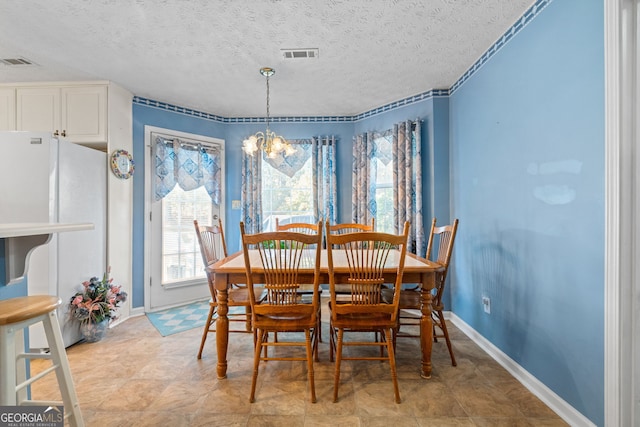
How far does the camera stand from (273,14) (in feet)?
6.71

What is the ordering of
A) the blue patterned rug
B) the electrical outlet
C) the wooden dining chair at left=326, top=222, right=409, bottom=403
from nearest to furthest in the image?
the wooden dining chair at left=326, top=222, right=409, bottom=403, the electrical outlet, the blue patterned rug

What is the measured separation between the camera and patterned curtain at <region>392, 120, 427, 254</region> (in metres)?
3.38

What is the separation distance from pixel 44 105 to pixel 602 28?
459 cm

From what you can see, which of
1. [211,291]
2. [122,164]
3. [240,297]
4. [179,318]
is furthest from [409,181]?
[122,164]

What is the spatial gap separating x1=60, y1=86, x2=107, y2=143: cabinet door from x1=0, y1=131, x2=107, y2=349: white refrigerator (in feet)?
1.29

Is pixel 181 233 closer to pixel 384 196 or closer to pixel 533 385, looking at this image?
pixel 384 196

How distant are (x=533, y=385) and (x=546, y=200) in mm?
1205

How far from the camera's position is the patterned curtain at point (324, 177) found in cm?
418

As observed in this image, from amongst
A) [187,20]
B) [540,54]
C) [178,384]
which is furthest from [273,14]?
[178,384]

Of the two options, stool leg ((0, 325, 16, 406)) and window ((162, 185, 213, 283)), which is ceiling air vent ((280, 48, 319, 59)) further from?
stool leg ((0, 325, 16, 406))

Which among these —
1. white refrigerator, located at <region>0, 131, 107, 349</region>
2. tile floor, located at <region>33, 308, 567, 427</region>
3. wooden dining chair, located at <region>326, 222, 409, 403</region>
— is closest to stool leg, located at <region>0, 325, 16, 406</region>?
tile floor, located at <region>33, 308, 567, 427</region>

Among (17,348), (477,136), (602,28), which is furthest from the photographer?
(477,136)

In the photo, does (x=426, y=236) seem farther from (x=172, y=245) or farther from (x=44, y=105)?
(x=44, y=105)

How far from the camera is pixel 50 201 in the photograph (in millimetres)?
2375
